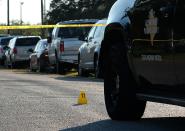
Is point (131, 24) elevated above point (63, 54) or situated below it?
above

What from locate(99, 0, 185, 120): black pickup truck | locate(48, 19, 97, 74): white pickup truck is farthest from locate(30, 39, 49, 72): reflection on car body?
locate(99, 0, 185, 120): black pickup truck

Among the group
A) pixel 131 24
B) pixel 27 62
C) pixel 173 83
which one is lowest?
pixel 27 62

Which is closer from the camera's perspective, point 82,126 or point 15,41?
point 82,126

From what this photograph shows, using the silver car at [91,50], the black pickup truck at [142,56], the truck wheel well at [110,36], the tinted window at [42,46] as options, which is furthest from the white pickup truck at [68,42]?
the black pickup truck at [142,56]

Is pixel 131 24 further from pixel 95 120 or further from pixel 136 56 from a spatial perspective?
pixel 95 120

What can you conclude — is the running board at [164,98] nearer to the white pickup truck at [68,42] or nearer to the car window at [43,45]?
the white pickup truck at [68,42]

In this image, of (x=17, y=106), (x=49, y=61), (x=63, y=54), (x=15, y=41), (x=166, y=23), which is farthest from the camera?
(x=15, y=41)

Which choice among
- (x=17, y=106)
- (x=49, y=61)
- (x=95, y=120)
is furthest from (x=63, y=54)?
(x=95, y=120)

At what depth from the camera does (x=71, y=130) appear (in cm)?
853

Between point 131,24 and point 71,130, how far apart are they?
1508 millimetres

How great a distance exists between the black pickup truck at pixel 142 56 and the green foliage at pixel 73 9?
186 ft

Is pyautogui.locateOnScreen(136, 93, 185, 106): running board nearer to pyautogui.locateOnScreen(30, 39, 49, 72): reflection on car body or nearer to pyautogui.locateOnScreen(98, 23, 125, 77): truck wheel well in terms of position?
pyautogui.locateOnScreen(98, 23, 125, 77): truck wheel well

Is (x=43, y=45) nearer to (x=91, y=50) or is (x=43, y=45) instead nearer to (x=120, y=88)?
(x=91, y=50)

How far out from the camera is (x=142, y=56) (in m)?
8.43
